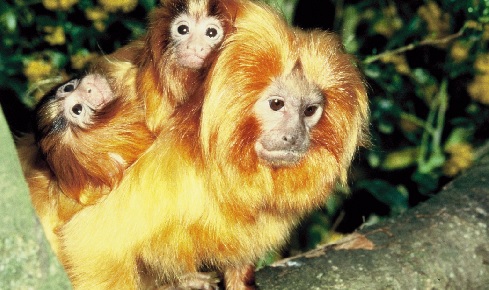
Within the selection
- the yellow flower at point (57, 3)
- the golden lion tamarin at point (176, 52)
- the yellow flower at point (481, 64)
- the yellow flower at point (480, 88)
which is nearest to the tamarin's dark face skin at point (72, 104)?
the golden lion tamarin at point (176, 52)

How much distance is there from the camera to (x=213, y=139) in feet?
10.1

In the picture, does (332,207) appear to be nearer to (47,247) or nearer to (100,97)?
(100,97)

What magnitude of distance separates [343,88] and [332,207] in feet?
8.64

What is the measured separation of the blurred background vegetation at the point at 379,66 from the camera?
4879mm

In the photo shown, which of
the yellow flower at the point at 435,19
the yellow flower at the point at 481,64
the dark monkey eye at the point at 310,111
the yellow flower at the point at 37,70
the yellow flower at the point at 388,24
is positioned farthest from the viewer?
the yellow flower at the point at 388,24

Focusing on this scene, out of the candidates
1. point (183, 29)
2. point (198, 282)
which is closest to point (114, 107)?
point (183, 29)

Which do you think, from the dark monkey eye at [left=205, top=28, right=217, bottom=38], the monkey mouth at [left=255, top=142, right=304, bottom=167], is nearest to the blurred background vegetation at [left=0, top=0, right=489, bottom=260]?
the dark monkey eye at [left=205, top=28, right=217, bottom=38]

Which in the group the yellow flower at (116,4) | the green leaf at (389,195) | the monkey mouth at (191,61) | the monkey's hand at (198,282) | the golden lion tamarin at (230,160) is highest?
the yellow flower at (116,4)

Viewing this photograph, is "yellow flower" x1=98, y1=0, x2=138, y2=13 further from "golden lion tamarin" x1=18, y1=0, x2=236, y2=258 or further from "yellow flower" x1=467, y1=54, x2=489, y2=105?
"yellow flower" x1=467, y1=54, x2=489, y2=105

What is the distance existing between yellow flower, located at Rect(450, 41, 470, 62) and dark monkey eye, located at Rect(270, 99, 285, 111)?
288cm

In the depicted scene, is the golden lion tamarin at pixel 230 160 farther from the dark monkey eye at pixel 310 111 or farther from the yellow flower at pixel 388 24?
the yellow flower at pixel 388 24

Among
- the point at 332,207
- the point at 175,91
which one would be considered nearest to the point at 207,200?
the point at 175,91

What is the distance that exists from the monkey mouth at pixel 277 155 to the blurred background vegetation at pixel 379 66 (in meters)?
1.12

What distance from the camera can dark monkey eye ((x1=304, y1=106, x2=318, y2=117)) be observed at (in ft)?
10.7
